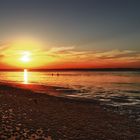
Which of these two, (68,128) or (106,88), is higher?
(68,128)

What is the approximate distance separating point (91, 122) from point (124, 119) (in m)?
2.91

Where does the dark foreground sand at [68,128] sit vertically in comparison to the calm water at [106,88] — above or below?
above

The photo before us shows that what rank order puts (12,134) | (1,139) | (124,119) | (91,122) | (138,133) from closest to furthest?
1. (1,139)
2. (12,134)
3. (138,133)
4. (91,122)
5. (124,119)

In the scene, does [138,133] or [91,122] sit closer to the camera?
[138,133]

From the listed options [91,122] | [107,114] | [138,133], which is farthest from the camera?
[107,114]

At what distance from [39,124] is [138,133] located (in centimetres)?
581

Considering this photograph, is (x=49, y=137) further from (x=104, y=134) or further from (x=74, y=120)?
(x=74, y=120)

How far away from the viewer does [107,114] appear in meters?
18.1

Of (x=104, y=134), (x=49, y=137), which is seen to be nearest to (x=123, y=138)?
(x=104, y=134)

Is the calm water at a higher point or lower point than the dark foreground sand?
lower

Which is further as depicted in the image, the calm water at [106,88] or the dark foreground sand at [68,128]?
the calm water at [106,88]

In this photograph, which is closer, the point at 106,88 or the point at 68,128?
the point at 68,128

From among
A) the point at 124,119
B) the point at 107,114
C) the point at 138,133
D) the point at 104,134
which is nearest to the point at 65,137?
the point at 104,134

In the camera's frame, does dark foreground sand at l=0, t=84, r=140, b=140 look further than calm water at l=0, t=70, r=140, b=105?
No
